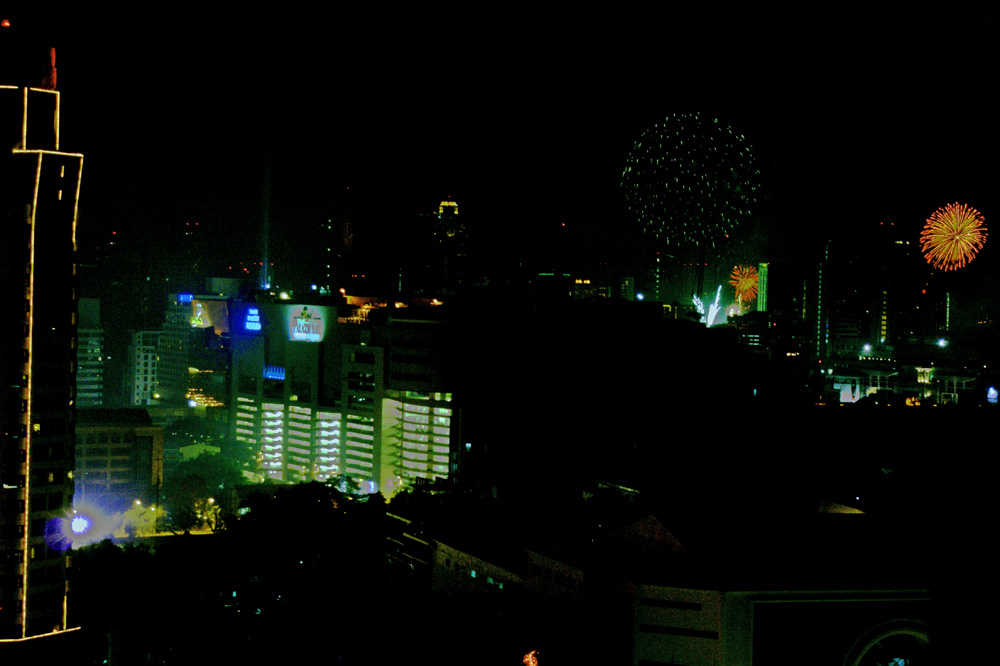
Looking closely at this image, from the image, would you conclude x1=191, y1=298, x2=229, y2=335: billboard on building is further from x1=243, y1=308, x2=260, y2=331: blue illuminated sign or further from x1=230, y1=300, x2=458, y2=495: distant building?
x1=243, y1=308, x2=260, y2=331: blue illuminated sign

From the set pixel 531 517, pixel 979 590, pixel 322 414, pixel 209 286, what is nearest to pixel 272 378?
pixel 322 414

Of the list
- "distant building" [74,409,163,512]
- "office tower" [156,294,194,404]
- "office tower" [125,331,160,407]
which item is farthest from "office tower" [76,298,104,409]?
"distant building" [74,409,163,512]

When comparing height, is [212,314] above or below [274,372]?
above

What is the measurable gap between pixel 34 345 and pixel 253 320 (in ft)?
84.3

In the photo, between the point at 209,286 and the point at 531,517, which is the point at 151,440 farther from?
the point at 531,517

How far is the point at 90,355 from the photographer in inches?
1448

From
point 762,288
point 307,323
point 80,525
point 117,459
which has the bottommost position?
point 80,525

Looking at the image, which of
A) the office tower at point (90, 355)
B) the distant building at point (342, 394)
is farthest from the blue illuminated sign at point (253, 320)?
the office tower at point (90, 355)

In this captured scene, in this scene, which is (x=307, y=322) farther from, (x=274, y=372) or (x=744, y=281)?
(x=744, y=281)

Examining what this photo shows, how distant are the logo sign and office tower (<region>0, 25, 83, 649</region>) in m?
22.9

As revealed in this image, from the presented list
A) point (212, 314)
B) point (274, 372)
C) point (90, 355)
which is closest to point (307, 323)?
point (274, 372)

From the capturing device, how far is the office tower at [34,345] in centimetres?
611

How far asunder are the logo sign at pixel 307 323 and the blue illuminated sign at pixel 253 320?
217 centimetres

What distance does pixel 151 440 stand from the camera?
86.8 feet
